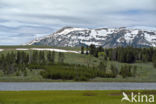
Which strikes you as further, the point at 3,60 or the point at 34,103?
the point at 3,60

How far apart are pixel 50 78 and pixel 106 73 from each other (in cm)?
3392

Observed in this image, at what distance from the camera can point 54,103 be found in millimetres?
48281

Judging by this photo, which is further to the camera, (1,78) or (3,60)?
(3,60)

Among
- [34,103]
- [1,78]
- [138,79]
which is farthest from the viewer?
[138,79]

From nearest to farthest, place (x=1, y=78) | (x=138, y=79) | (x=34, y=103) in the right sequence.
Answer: (x=34, y=103) → (x=1, y=78) → (x=138, y=79)

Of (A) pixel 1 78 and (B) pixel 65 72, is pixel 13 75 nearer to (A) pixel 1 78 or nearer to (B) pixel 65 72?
(A) pixel 1 78

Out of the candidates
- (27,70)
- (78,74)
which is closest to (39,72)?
(27,70)

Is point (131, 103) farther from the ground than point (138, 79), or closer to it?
farther from the ground

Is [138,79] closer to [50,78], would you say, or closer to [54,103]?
[50,78]

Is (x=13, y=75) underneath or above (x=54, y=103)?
underneath

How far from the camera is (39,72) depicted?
190 m

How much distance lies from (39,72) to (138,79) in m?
57.3

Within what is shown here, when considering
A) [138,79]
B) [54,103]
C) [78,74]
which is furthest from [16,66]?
[54,103]

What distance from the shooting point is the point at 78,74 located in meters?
183
